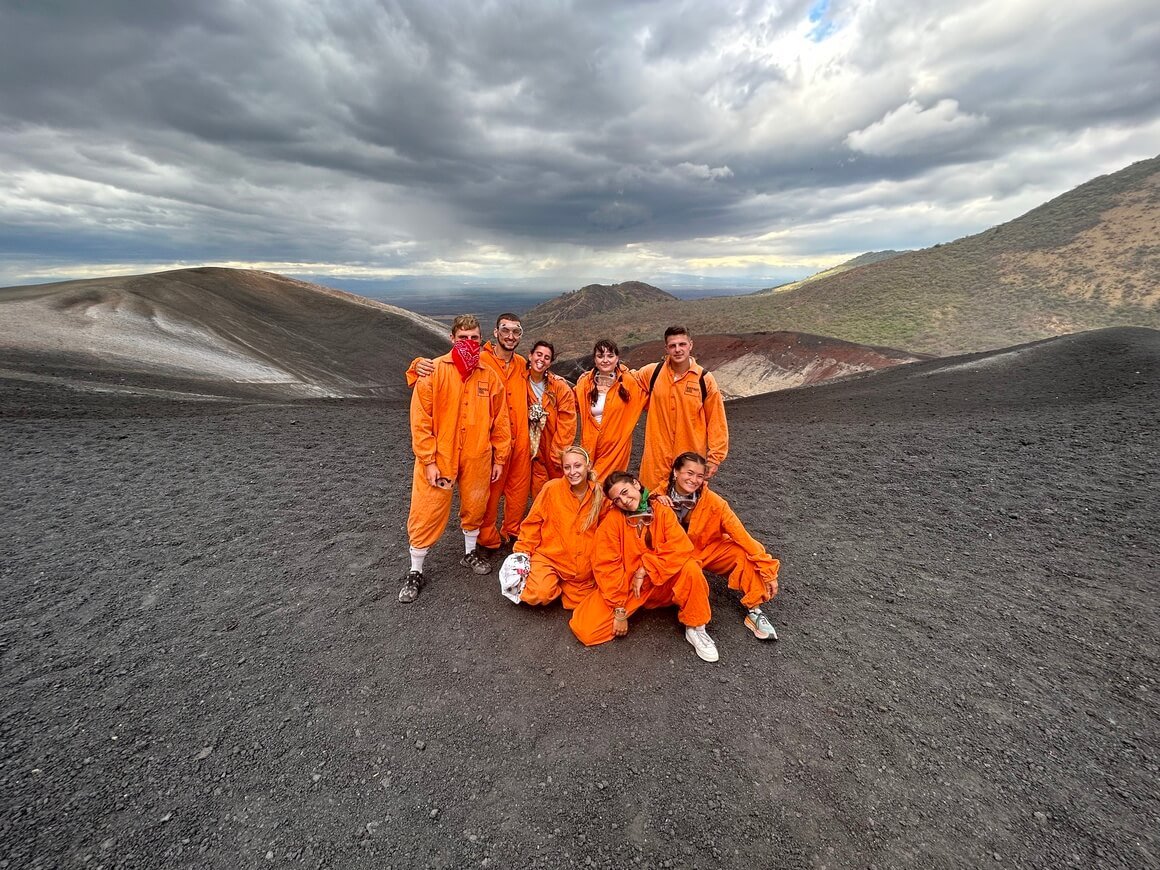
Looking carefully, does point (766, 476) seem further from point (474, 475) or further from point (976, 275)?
point (976, 275)

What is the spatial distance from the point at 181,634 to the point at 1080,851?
6.00 meters

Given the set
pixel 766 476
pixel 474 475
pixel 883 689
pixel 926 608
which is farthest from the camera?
pixel 766 476

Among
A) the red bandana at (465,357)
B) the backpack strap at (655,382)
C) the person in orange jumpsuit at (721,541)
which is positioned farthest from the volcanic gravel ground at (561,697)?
the red bandana at (465,357)

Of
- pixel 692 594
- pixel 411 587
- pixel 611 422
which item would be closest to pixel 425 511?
pixel 411 587

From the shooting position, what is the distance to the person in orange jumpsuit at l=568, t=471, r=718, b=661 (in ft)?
12.4

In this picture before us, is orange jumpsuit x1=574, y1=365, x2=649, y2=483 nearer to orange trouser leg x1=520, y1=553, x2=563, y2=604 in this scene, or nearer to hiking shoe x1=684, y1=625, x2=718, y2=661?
orange trouser leg x1=520, y1=553, x2=563, y2=604

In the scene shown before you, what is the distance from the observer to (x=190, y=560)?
Answer: 4.95m

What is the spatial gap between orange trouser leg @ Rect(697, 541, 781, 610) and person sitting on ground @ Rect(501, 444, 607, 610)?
1.02 meters

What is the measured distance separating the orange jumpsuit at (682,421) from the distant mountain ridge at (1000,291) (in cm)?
3573

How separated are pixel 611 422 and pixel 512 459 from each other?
1154mm

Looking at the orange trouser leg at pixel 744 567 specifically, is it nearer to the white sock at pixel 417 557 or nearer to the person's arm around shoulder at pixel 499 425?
the person's arm around shoulder at pixel 499 425

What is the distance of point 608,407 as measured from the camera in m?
4.98

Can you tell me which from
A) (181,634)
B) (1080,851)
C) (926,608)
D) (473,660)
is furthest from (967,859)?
(181,634)

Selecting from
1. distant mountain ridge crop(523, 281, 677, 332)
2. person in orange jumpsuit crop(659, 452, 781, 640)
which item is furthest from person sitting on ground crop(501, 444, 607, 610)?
distant mountain ridge crop(523, 281, 677, 332)
